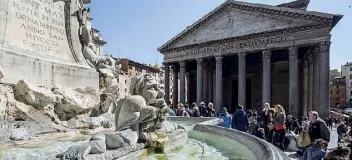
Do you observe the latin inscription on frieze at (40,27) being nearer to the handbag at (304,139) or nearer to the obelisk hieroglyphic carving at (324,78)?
the handbag at (304,139)

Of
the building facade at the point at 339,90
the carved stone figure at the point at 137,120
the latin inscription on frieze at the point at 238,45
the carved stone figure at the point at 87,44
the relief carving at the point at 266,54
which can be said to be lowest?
the building facade at the point at 339,90

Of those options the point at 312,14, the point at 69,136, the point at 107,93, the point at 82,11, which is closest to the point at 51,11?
the point at 82,11

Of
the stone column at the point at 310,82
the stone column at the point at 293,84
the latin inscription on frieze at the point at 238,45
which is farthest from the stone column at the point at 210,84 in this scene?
the stone column at the point at 310,82

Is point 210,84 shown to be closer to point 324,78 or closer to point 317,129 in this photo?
point 324,78

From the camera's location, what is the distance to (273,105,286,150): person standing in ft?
25.9

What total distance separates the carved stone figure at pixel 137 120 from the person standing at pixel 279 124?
4823mm

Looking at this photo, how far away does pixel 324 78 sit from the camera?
858 inches

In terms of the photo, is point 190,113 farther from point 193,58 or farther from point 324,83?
point 193,58

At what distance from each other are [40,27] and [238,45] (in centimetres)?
2379

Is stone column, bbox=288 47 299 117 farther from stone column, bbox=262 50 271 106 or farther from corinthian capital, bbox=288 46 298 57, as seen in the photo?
stone column, bbox=262 50 271 106

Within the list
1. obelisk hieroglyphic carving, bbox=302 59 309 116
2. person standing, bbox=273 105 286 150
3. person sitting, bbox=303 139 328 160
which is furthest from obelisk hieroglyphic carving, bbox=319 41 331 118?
person sitting, bbox=303 139 328 160

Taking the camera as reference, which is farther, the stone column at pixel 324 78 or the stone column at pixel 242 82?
the stone column at pixel 242 82

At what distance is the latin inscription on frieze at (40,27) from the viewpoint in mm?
4922

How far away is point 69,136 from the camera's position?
462 centimetres
